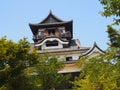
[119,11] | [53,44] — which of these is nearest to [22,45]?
[119,11]

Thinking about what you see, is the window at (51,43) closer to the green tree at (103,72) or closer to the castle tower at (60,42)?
the castle tower at (60,42)

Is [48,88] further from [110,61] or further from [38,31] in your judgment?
[38,31]

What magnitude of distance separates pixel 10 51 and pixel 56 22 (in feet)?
66.4

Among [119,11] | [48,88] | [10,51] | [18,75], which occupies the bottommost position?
[48,88]

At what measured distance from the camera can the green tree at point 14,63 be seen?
1631 centimetres

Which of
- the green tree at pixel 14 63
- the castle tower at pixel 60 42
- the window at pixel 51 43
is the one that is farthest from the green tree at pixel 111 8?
the window at pixel 51 43

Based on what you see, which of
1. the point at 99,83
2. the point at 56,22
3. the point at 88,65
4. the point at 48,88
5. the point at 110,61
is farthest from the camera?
the point at 56,22

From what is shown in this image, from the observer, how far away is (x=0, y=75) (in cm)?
1611

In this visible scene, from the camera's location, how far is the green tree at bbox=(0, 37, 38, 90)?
16.3m

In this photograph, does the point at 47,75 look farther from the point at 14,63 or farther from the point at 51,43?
the point at 51,43

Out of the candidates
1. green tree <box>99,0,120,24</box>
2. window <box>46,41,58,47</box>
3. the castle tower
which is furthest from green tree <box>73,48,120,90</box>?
window <box>46,41,58,47</box>

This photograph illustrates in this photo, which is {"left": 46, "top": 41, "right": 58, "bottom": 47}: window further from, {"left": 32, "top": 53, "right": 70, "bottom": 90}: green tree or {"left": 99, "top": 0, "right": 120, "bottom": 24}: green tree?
{"left": 99, "top": 0, "right": 120, "bottom": 24}: green tree

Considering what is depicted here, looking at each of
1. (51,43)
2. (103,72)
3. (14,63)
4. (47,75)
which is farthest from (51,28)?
(103,72)

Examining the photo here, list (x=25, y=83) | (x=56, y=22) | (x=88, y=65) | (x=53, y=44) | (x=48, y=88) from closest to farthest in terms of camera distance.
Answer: (x=88, y=65), (x=25, y=83), (x=48, y=88), (x=53, y=44), (x=56, y=22)
